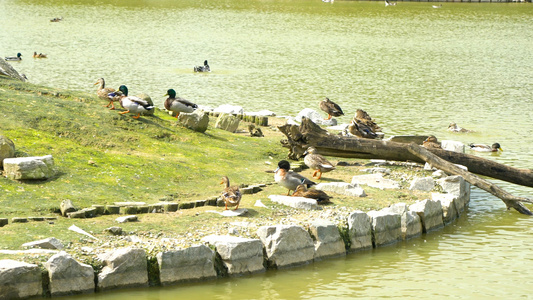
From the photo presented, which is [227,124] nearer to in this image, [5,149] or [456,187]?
[456,187]

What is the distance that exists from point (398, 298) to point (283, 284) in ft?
5.07

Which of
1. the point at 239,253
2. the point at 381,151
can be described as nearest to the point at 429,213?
the point at 381,151

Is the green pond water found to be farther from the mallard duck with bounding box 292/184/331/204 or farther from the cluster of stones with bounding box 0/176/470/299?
the mallard duck with bounding box 292/184/331/204

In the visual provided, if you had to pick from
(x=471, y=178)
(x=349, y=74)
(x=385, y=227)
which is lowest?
(x=385, y=227)

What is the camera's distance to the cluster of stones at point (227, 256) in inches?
342

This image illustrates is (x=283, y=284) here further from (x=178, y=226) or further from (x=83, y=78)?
(x=83, y=78)

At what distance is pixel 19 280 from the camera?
335 inches

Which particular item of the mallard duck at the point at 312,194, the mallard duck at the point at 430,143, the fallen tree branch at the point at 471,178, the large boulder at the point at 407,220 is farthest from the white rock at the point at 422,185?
the mallard duck at the point at 312,194

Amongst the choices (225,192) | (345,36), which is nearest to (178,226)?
(225,192)

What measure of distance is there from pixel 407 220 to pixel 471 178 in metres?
2.93

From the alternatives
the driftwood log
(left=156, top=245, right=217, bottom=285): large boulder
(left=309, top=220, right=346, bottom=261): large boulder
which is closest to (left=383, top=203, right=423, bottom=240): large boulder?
(left=309, top=220, right=346, bottom=261): large boulder

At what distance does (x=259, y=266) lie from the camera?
1008 cm

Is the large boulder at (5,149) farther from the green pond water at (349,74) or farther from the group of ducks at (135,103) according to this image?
the green pond water at (349,74)

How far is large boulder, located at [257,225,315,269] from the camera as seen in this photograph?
10.2 metres
